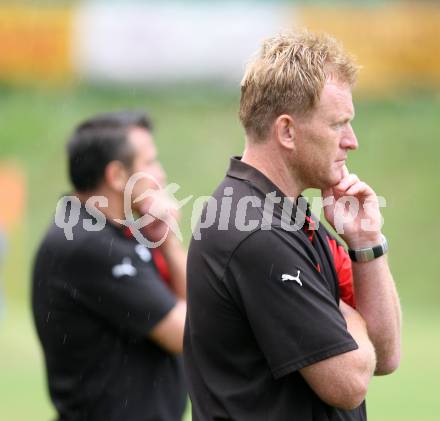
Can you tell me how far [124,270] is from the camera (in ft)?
15.3

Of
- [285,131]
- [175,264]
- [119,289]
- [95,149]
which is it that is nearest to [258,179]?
[285,131]

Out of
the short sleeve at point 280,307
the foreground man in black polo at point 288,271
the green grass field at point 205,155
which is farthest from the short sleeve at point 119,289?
the green grass field at point 205,155

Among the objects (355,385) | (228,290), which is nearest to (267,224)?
(228,290)

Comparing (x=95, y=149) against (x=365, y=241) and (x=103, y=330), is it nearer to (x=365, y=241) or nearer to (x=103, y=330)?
(x=103, y=330)

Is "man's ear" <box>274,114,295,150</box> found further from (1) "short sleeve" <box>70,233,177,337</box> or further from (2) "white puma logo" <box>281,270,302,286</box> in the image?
(1) "short sleeve" <box>70,233,177,337</box>

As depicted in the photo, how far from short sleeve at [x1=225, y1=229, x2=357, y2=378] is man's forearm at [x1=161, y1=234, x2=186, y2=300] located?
5.92 ft

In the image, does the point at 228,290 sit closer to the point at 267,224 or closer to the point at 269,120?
the point at 267,224

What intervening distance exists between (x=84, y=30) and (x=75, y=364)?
15.7 metres

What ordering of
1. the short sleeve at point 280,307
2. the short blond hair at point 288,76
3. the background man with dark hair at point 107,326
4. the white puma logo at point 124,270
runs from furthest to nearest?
the white puma logo at point 124,270
the background man with dark hair at point 107,326
the short blond hair at point 288,76
the short sleeve at point 280,307

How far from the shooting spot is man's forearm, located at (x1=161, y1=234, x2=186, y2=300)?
4.99m

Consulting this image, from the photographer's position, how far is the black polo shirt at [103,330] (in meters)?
4.51

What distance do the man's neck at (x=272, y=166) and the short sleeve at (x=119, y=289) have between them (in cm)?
131

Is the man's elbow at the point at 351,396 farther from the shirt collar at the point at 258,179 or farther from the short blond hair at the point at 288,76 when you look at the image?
the short blond hair at the point at 288,76

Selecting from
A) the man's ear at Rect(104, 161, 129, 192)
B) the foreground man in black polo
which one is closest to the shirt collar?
the foreground man in black polo
